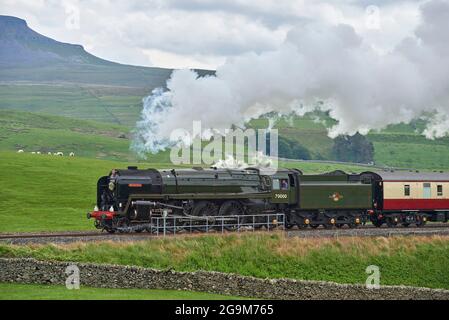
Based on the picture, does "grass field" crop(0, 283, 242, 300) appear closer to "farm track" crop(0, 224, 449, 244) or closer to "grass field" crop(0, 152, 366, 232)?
"farm track" crop(0, 224, 449, 244)

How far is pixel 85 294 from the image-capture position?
2686 centimetres

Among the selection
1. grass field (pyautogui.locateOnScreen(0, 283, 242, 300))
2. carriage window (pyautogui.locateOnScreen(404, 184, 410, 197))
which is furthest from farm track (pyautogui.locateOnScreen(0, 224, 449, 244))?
grass field (pyautogui.locateOnScreen(0, 283, 242, 300))

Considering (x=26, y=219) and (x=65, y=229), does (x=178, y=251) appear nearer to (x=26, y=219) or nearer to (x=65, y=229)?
Result: (x=65, y=229)

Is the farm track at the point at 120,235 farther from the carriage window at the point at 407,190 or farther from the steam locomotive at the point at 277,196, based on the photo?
the carriage window at the point at 407,190

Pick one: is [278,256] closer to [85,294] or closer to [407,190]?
[85,294]

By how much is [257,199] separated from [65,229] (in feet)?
40.2

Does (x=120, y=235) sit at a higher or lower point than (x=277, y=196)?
lower

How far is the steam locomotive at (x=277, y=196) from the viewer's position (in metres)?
44.7

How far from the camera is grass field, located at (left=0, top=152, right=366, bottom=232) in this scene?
52500 mm

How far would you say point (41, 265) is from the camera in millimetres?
30344

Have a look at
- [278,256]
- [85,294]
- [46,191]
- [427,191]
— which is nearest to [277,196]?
[427,191]

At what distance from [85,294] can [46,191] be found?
1704 inches

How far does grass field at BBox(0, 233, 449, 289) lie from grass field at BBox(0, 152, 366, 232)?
14.7 metres
